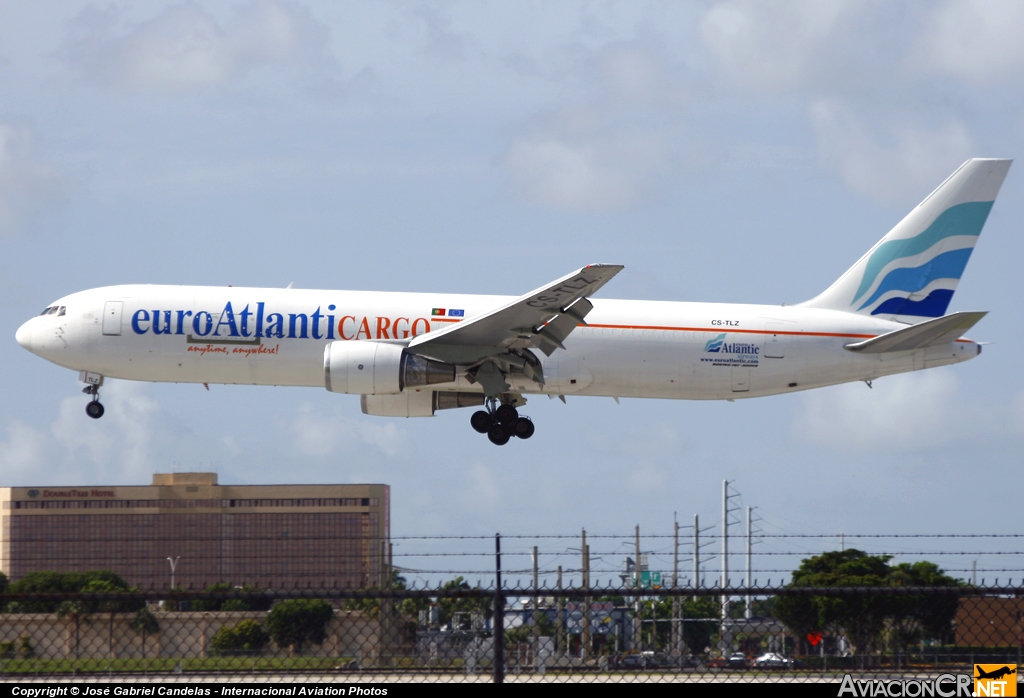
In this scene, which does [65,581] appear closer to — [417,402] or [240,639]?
[240,639]

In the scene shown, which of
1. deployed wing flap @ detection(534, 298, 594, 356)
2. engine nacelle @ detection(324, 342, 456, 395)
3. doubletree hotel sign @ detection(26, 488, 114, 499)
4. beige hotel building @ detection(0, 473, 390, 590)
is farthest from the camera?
doubletree hotel sign @ detection(26, 488, 114, 499)

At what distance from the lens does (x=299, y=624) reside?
1166cm

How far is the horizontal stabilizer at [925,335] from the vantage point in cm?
3012

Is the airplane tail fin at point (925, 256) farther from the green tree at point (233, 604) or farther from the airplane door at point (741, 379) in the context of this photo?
the green tree at point (233, 604)

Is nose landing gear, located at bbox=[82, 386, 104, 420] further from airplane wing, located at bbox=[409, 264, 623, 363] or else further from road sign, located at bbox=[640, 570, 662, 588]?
road sign, located at bbox=[640, 570, 662, 588]

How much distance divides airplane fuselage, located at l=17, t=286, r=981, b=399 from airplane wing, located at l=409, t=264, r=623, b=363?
96 cm

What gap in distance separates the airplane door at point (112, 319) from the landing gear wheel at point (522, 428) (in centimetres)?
1074

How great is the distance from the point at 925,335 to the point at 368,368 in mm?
14530

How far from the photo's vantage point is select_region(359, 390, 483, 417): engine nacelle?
34000mm

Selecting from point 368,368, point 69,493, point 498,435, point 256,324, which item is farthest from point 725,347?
point 69,493

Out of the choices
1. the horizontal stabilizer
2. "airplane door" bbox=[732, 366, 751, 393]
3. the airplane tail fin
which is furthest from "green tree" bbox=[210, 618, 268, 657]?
the airplane tail fin

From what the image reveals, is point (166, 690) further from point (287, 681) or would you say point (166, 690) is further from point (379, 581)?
point (379, 581)

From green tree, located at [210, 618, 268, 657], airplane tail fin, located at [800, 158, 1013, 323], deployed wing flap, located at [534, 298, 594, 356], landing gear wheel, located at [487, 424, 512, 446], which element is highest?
airplane tail fin, located at [800, 158, 1013, 323]

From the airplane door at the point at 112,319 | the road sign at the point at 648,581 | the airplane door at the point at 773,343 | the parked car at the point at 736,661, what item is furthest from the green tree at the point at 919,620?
the airplane door at the point at 112,319
